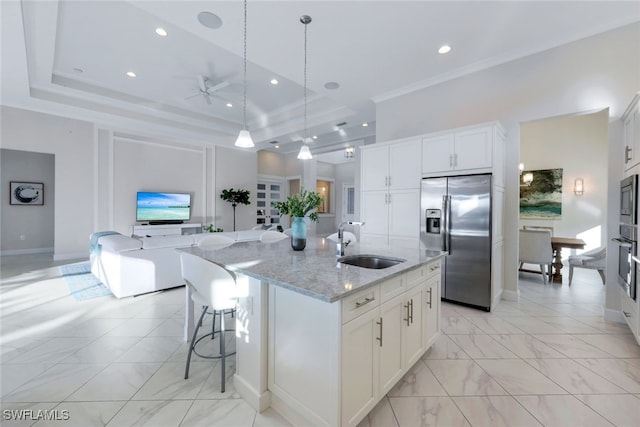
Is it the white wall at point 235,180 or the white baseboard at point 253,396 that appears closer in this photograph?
the white baseboard at point 253,396

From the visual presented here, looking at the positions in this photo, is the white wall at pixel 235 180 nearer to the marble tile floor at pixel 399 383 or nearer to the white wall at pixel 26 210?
the white wall at pixel 26 210

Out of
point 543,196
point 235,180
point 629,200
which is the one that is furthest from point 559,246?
point 235,180

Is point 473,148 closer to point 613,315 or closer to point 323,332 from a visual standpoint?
point 613,315

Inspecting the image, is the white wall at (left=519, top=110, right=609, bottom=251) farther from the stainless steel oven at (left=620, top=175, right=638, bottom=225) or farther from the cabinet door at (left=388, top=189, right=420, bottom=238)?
the cabinet door at (left=388, top=189, right=420, bottom=238)

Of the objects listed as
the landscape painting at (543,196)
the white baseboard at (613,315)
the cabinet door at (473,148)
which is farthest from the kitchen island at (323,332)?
the landscape painting at (543,196)

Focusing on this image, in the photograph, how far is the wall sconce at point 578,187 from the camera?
5027 mm

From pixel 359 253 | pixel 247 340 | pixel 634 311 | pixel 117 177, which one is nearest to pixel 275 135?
pixel 117 177

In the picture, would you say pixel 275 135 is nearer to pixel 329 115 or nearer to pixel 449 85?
pixel 329 115

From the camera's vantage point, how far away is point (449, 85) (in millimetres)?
3877

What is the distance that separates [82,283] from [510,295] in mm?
6163

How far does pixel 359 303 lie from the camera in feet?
4.40

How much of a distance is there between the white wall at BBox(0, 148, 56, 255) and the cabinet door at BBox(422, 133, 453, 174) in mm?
7945

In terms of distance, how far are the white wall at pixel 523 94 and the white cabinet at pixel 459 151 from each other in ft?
2.26

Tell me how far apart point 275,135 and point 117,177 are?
3.88m
